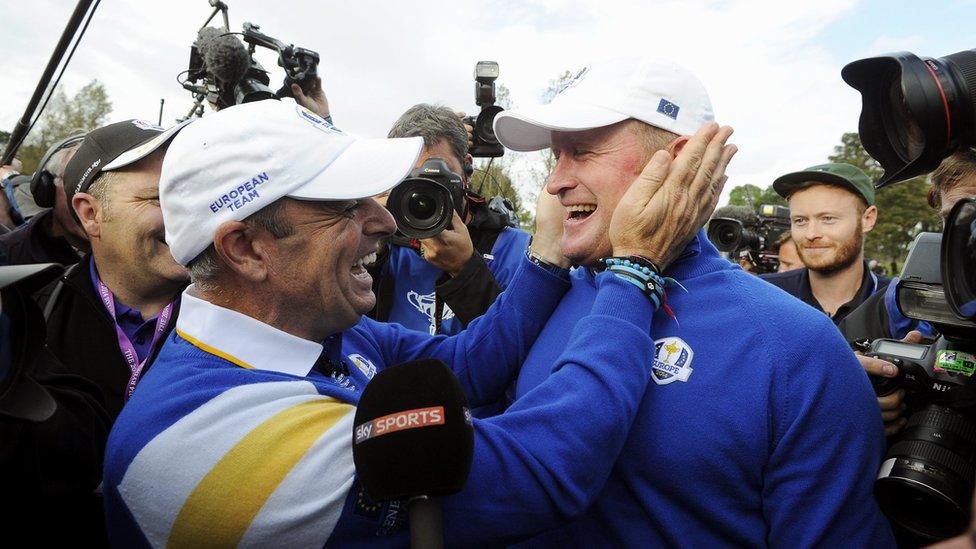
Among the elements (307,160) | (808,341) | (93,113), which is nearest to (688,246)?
(808,341)

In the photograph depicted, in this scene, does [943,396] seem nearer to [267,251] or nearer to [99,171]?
[267,251]

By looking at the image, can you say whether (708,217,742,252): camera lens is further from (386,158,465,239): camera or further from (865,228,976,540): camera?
(865,228,976,540): camera

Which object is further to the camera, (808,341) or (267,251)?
(267,251)

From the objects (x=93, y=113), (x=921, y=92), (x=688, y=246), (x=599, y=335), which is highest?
(x=921, y=92)

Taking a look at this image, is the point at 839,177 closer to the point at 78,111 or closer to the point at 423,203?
the point at 423,203

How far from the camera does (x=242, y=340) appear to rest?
1.74m

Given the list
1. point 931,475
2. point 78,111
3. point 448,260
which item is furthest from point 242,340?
point 78,111

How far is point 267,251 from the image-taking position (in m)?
1.84

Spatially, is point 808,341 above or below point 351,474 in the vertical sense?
above

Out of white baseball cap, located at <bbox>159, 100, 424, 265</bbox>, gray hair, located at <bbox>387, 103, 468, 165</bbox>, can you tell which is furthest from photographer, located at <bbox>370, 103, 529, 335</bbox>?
white baseball cap, located at <bbox>159, 100, 424, 265</bbox>

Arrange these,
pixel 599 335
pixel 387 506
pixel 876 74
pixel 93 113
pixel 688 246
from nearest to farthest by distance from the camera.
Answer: pixel 387 506
pixel 599 335
pixel 876 74
pixel 688 246
pixel 93 113

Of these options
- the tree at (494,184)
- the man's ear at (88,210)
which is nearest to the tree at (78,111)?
the tree at (494,184)

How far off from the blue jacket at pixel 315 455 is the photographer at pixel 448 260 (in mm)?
1436

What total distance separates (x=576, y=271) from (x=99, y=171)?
6.01 feet
